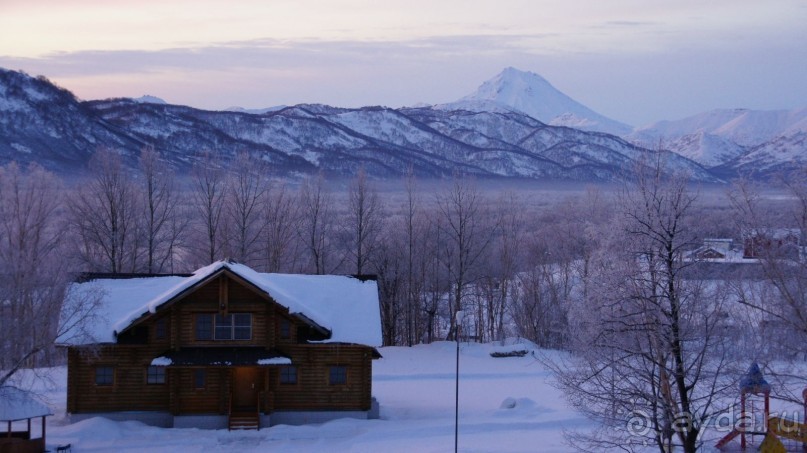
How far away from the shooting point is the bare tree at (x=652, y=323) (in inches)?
651

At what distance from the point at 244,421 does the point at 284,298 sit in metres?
4.73

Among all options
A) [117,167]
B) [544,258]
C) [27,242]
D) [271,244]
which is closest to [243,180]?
[271,244]

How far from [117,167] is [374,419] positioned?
3194 centimetres

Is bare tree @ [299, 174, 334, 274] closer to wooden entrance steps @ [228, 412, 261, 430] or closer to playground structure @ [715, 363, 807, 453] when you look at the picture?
wooden entrance steps @ [228, 412, 261, 430]

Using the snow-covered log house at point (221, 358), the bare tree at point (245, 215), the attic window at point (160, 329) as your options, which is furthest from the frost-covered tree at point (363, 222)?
the attic window at point (160, 329)

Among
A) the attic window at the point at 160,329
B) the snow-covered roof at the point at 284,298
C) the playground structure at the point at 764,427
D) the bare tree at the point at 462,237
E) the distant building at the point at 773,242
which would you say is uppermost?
the bare tree at the point at 462,237

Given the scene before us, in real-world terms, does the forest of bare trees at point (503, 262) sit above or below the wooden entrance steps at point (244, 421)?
above

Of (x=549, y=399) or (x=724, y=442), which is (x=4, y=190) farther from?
(x=724, y=442)

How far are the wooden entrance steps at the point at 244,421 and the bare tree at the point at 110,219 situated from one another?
24356mm

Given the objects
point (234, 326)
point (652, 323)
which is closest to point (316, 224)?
point (234, 326)

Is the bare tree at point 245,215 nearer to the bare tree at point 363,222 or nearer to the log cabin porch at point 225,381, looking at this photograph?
the bare tree at point 363,222

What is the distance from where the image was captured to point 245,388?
3269 cm

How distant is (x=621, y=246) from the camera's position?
17094 millimetres

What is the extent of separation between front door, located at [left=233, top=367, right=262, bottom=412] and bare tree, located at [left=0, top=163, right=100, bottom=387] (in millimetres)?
6063
